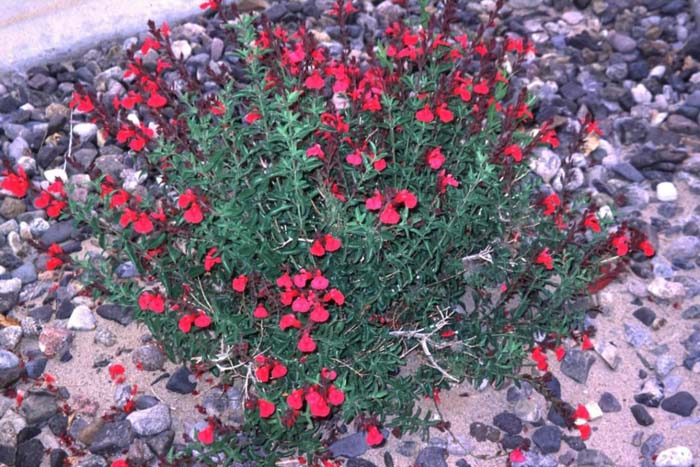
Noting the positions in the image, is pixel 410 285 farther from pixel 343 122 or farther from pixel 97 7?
pixel 97 7

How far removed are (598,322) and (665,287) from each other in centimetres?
45

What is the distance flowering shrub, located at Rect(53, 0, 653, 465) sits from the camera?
3.27m

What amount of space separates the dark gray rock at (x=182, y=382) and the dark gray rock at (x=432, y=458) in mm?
1146

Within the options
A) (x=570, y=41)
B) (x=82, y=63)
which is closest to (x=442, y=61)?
(x=570, y=41)

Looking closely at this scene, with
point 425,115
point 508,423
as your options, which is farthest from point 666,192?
point 425,115

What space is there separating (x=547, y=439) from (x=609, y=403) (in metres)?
0.41

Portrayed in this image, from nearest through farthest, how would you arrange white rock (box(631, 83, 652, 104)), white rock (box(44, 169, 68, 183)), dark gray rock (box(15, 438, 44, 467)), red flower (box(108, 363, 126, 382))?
dark gray rock (box(15, 438, 44, 467)), red flower (box(108, 363, 126, 382)), white rock (box(44, 169, 68, 183)), white rock (box(631, 83, 652, 104))

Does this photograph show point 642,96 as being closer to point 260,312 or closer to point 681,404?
point 681,404

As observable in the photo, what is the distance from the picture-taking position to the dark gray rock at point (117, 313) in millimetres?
4148

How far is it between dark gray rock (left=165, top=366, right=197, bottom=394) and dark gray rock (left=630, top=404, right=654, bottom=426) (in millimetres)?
2136

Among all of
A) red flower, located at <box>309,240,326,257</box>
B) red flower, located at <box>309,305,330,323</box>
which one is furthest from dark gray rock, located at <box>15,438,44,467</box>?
red flower, located at <box>309,240,326,257</box>

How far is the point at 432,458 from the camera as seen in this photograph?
141 inches

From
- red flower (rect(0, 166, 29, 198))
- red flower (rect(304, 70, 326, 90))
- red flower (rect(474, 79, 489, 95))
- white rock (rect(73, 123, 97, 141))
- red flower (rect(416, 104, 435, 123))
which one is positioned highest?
red flower (rect(304, 70, 326, 90))

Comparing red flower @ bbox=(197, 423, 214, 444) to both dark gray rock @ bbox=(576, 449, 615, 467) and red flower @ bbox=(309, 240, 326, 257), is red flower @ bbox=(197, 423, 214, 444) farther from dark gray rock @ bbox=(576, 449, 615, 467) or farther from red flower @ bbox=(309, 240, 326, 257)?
dark gray rock @ bbox=(576, 449, 615, 467)
